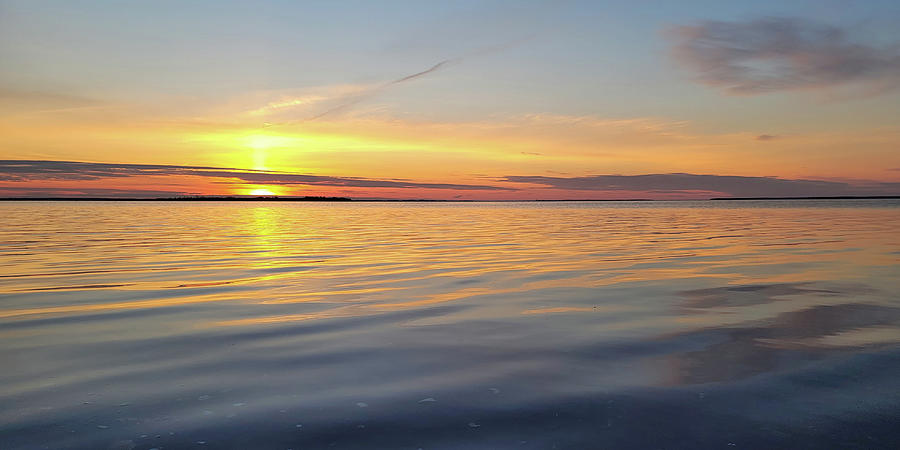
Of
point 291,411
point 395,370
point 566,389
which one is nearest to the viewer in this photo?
point 291,411

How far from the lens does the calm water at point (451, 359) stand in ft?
16.6

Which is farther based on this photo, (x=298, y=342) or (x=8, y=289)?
(x=8, y=289)

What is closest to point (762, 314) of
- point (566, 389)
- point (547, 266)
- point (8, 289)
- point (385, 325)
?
point (566, 389)

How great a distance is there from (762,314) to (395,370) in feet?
22.6

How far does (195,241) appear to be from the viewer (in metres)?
28.0

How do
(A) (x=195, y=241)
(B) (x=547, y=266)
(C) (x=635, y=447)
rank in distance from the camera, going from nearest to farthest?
(C) (x=635, y=447) < (B) (x=547, y=266) < (A) (x=195, y=241)

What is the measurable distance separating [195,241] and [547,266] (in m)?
18.6

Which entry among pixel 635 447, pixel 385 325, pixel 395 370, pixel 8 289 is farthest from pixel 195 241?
pixel 635 447

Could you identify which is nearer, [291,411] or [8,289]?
[291,411]

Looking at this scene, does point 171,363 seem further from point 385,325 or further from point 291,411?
point 385,325

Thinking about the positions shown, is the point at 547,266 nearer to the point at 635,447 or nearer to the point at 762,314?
the point at 762,314

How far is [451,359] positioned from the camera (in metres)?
7.39

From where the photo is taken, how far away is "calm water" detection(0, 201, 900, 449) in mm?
5047

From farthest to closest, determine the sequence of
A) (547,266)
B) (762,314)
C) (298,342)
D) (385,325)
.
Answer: (547,266) < (762,314) < (385,325) < (298,342)
